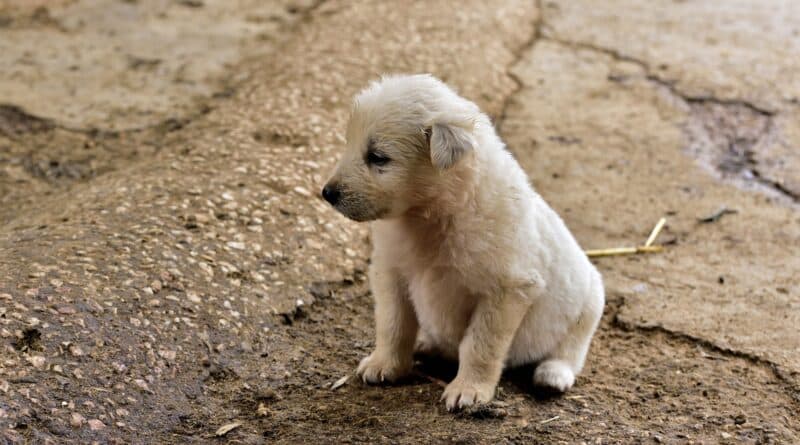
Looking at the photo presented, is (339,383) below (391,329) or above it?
below

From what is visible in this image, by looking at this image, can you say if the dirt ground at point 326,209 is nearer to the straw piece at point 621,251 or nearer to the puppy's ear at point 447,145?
the straw piece at point 621,251

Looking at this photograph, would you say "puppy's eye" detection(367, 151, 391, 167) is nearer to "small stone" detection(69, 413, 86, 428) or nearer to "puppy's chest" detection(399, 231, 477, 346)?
"puppy's chest" detection(399, 231, 477, 346)

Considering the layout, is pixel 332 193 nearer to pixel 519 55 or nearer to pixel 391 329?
pixel 391 329

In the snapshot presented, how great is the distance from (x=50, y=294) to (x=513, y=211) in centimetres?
197

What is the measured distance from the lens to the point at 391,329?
386 cm

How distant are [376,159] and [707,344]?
6.98ft

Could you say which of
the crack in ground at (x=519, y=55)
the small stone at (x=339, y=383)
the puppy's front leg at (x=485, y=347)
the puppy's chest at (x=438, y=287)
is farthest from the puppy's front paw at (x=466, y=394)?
the crack in ground at (x=519, y=55)

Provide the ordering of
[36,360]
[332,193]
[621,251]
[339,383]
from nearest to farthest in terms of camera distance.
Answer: [332,193], [36,360], [339,383], [621,251]

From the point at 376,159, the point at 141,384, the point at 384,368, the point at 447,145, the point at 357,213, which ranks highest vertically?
the point at 447,145

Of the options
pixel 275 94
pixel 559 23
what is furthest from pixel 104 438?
pixel 559 23

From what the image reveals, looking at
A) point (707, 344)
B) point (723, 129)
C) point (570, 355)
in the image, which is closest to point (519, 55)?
point (723, 129)

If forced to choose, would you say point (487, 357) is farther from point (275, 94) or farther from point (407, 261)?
point (275, 94)

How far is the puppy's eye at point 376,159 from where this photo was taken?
11.3ft

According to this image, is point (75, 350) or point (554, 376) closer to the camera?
point (75, 350)
